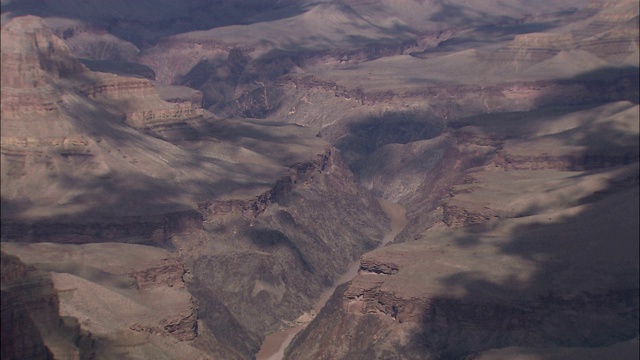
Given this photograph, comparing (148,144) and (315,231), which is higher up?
(148,144)

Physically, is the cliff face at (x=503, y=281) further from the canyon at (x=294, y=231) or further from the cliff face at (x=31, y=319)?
the cliff face at (x=31, y=319)

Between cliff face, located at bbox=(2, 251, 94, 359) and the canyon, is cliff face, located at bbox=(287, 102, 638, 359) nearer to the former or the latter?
the canyon

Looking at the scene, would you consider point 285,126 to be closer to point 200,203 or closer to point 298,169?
point 298,169

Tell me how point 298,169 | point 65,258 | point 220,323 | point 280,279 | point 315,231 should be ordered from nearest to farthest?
1. point 65,258
2. point 220,323
3. point 280,279
4. point 315,231
5. point 298,169

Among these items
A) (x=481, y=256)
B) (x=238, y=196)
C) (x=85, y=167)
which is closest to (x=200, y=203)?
(x=238, y=196)

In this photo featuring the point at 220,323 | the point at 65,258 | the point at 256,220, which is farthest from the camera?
the point at 256,220

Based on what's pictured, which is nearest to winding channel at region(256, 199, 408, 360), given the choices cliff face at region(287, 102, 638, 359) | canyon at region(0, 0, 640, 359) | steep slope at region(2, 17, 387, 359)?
canyon at region(0, 0, 640, 359)

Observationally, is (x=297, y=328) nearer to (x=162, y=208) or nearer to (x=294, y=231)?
(x=162, y=208)

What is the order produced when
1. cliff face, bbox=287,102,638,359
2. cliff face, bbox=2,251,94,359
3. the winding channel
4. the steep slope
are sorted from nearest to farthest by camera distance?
cliff face, bbox=2,251,94,359, cliff face, bbox=287,102,638,359, the steep slope, the winding channel
